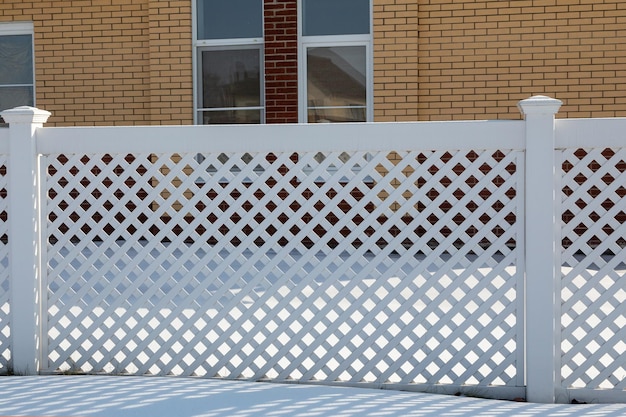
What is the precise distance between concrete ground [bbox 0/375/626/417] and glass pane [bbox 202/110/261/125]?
6060 mm

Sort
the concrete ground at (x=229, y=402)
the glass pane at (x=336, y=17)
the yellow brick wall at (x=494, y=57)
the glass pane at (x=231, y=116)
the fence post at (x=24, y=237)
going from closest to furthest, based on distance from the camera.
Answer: the concrete ground at (x=229, y=402) → the fence post at (x=24, y=237) → the yellow brick wall at (x=494, y=57) → the glass pane at (x=336, y=17) → the glass pane at (x=231, y=116)

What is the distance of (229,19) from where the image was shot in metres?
10.1

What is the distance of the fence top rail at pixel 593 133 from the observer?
13.5 ft

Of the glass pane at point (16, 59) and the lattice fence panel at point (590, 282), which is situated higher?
the glass pane at point (16, 59)

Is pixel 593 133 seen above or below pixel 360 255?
above

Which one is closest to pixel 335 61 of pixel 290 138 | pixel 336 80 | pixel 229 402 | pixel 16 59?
pixel 336 80

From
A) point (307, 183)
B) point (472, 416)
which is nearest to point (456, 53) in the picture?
point (307, 183)

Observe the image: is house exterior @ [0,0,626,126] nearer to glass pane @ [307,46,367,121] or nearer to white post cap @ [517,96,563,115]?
glass pane @ [307,46,367,121]

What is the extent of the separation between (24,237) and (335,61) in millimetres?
6004

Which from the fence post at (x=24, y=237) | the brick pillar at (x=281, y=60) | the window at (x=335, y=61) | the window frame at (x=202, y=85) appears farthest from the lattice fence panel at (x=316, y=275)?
the window frame at (x=202, y=85)

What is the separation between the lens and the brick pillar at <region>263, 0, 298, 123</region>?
9625mm

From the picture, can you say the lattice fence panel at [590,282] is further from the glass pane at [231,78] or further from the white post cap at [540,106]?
the glass pane at [231,78]

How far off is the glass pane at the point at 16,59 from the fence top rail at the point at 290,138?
657 centimetres

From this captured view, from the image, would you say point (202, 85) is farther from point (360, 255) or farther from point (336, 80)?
point (360, 255)
